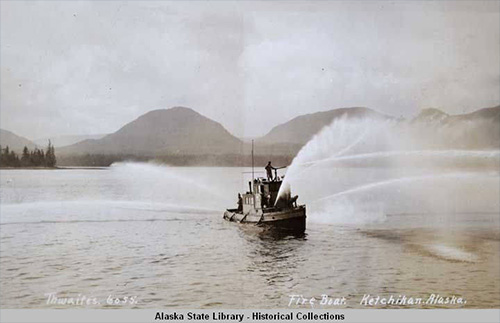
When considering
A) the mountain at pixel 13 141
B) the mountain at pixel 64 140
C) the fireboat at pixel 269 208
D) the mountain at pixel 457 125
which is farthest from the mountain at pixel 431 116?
the mountain at pixel 13 141

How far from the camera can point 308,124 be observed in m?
6.80

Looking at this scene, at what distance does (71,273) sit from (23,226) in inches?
35.8

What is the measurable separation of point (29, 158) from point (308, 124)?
11.6 feet

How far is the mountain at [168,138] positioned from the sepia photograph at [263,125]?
25 millimetres

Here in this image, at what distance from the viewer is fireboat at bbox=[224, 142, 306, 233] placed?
707cm

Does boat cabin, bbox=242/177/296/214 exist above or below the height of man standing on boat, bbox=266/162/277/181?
below

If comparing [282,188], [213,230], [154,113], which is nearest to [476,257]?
[282,188]

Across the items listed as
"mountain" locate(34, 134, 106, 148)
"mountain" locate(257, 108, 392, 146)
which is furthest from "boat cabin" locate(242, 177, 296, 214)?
"mountain" locate(34, 134, 106, 148)

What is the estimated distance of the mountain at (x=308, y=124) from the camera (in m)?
6.75

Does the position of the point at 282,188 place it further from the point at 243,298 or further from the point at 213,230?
the point at 243,298

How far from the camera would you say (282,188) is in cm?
716

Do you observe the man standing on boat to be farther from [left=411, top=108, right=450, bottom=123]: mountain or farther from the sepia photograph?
[left=411, top=108, right=450, bottom=123]: mountain

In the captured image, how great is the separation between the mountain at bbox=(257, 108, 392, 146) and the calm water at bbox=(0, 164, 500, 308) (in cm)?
55

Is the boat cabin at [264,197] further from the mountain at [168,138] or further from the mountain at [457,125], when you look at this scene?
the mountain at [457,125]
